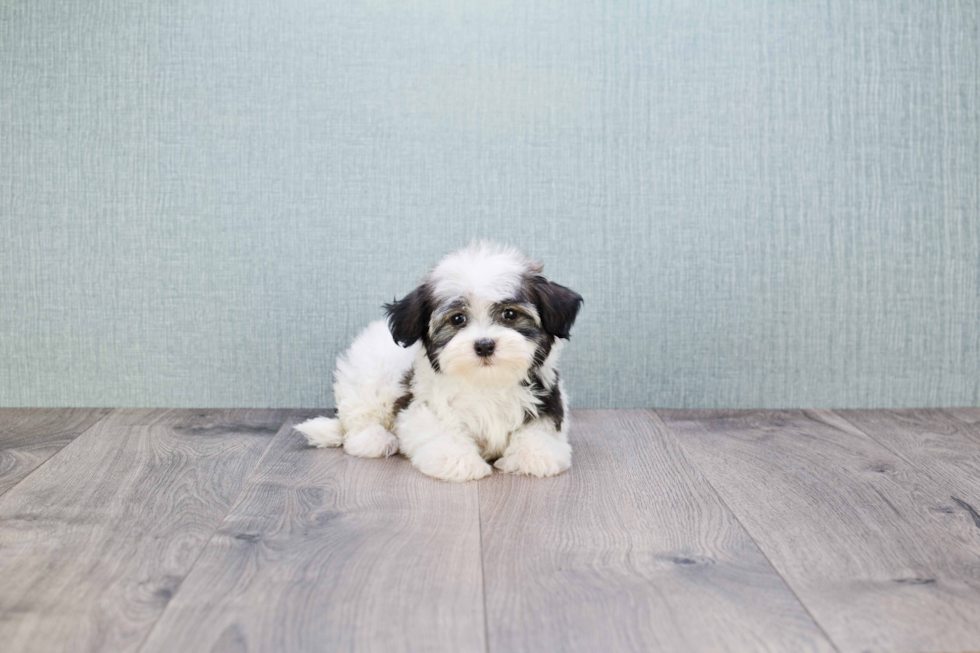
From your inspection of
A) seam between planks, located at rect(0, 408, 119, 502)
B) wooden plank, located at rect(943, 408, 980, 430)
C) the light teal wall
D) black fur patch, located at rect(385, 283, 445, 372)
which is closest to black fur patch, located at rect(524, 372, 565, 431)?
black fur patch, located at rect(385, 283, 445, 372)

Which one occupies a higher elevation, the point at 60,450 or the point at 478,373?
the point at 478,373

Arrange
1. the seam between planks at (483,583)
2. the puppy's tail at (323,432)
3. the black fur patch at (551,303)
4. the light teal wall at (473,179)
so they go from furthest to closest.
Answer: the light teal wall at (473,179), the puppy's tail at (323,432), the black fur patch at (551,303), the seam between planks at (483,583)

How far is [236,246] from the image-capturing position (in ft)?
8.62

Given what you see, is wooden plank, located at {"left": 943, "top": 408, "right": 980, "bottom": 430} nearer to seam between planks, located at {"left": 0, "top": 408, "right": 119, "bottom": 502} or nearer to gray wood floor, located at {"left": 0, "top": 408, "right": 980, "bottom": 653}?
gray wood floor, located at {"left": 0, "top": 408, "right": 980, "bottom": 653}

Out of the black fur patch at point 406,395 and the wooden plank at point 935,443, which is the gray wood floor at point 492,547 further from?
the black fur patch at point 406,395

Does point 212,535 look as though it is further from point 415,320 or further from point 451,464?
point 415,320

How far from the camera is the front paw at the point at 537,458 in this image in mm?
1941

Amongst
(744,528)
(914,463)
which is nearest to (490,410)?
(744,528)

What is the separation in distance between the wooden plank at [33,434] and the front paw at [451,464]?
3.15 feet

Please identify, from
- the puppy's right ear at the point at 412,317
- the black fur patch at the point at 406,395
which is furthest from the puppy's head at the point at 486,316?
the black fur patch at the point at 406,395

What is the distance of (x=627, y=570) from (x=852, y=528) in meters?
0.54

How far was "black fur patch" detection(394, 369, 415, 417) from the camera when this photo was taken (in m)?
2.12

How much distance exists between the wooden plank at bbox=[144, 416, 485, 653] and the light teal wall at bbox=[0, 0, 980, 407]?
95 cm

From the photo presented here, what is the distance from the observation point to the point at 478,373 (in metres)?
1.87
